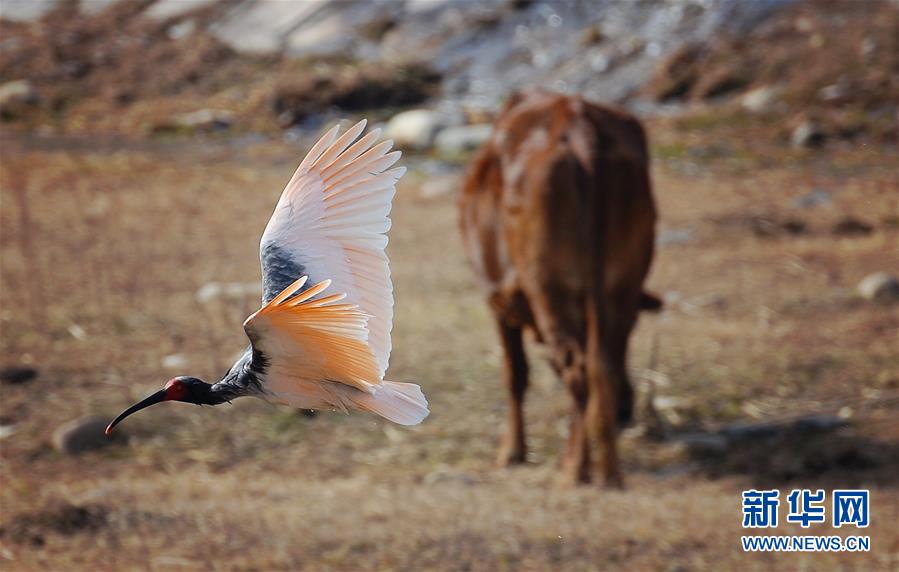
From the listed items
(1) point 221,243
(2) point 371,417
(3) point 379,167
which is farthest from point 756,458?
(1) point 221,243

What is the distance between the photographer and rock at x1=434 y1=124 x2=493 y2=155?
15.5m

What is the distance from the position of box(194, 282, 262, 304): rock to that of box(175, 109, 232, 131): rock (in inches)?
263

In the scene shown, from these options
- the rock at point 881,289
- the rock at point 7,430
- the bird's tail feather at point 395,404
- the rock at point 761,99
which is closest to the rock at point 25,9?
the rock at point 761,99

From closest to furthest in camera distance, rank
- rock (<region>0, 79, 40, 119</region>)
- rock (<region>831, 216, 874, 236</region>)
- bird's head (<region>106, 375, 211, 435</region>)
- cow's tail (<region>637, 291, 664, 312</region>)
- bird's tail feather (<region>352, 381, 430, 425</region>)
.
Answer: bird's head (<region>106, 375, 211, 435</region>) < bird's tail feather (<region>352, 381, 430, 425</region>) < cow's tail (<region>637, 291, 664, 312</region>) < rock (<region>831, 216, 874, 236</region>) < rock (<region>0, 79, 40, 119</region>)

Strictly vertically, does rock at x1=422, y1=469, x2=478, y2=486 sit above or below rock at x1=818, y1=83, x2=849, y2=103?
above

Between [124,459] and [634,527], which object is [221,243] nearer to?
[124,459]

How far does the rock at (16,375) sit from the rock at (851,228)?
7.07 m

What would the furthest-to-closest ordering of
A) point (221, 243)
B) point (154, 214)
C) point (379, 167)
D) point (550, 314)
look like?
point (154, 214)
point (221, 243)
point (550, 314)
point (379, 167)

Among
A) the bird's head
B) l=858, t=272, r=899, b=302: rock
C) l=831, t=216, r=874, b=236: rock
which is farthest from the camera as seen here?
l=831, t=216, r=874, b=236: rock

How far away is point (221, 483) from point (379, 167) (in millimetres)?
3805

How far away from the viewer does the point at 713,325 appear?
9891 mm

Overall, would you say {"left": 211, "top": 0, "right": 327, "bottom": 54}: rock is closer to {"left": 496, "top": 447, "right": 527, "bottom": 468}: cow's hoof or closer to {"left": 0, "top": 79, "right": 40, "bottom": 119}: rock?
{"left": 0, "top": 79, "right": 40, "bottom": 119}: rock

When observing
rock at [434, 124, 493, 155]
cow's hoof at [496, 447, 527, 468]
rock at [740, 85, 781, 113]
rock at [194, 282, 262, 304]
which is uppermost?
cow's hoof at [496, 447, 527, 468]

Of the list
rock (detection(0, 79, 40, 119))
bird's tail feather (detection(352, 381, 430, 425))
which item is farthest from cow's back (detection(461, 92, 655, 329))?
rock (detection(0, 79, 40, 119))
